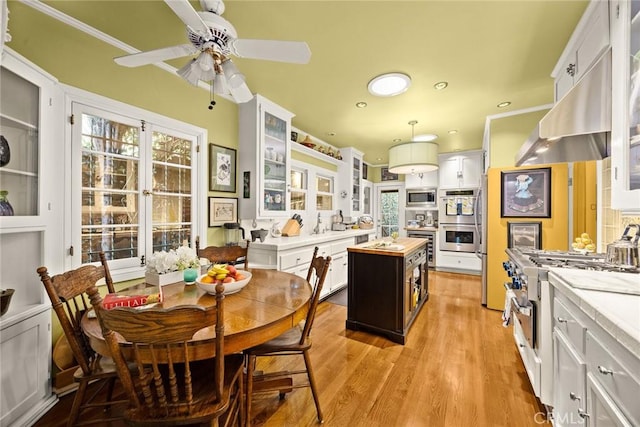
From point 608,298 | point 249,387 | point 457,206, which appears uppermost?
point 457,206

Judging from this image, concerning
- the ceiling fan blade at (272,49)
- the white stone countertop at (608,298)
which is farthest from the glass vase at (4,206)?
the white stone countertop at (608,298)

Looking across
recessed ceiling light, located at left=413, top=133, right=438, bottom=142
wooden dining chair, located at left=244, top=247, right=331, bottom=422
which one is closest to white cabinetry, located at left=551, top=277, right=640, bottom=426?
wooden dining chair, located at left=244, top=247, right=331, bottom=422

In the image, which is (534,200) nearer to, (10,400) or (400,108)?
(400,108)

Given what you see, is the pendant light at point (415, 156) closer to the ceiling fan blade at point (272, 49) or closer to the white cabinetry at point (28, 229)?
the ceiling fan blade at point (272, 49)

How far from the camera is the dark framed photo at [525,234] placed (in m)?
2.90

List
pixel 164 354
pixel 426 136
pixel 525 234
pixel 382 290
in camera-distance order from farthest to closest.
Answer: pixel 426 136 → pixel 525 234 → pixel 382 290 → pixel 164 354

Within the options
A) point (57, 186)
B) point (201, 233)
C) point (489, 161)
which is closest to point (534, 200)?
point (489, 161)

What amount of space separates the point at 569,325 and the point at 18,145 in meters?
3.21

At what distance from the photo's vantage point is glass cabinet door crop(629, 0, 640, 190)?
3.84 ft

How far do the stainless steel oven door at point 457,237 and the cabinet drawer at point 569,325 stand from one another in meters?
3.93

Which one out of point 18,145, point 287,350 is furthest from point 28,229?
point 287,350

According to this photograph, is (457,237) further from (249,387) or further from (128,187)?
(128,187)

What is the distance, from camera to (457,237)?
16.9ft

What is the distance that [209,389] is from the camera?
1.14 meters
